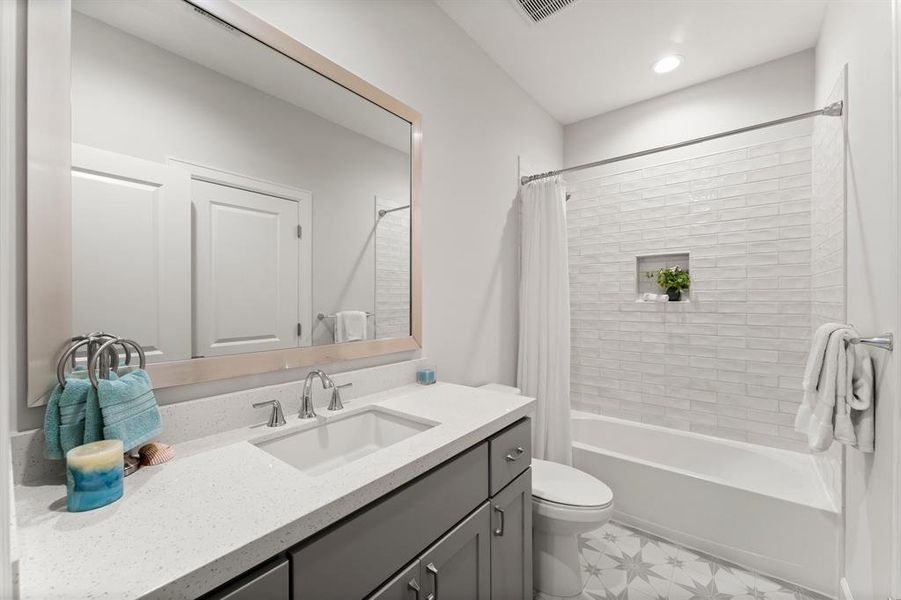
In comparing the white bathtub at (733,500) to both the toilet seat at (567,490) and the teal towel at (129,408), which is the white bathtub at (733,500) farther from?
the teal towel at (129,408)

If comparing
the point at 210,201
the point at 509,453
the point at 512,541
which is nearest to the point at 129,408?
the point at 210,201

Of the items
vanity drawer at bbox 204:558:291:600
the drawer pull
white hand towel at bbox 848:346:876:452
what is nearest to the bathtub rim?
white hand towel at bbox 848:346:876:452

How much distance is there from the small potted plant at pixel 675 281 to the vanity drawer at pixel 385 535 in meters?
2.13

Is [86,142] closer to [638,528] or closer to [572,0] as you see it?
[572,0]

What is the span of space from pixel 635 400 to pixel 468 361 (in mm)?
1491

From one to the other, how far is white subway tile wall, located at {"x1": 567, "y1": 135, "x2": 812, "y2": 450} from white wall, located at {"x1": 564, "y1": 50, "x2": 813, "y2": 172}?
0.21m

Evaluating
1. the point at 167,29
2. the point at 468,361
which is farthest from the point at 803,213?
the point at 167,29

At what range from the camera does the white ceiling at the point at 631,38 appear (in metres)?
1.93

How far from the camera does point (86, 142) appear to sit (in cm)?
88

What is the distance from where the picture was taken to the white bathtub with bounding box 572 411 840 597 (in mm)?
1710

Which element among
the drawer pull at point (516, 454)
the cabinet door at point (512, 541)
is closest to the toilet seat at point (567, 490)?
the cabinet door at point (512, 541)

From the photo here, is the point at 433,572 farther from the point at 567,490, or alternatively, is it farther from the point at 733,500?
the point at 733,500

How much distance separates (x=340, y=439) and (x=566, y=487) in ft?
3.47

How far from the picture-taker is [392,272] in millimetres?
1640
